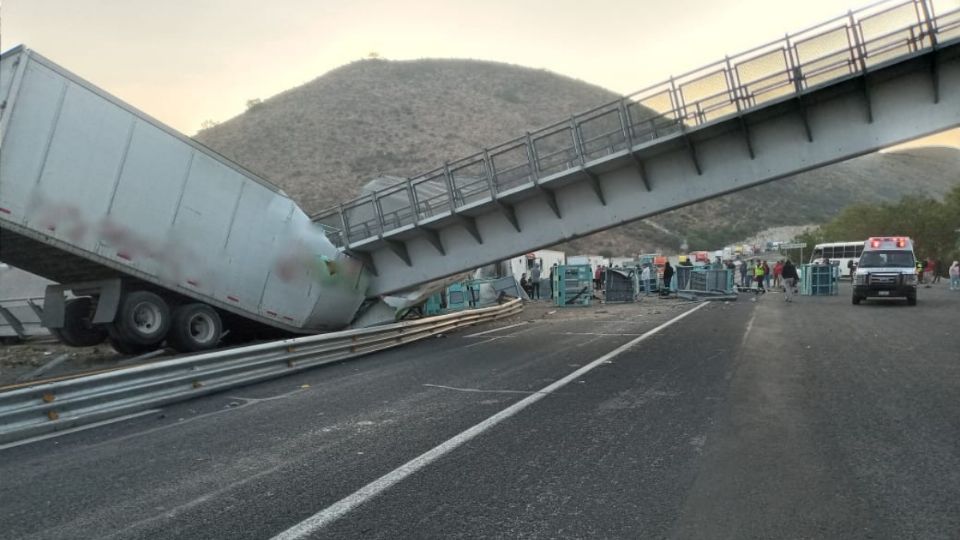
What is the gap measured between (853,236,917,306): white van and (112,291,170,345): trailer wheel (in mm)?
21799

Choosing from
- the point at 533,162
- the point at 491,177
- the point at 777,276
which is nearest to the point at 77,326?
the point at 491,177

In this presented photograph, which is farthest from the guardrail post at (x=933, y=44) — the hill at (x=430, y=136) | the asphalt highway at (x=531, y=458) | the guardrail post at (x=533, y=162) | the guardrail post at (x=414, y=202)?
the hill at (x=430, y=136)

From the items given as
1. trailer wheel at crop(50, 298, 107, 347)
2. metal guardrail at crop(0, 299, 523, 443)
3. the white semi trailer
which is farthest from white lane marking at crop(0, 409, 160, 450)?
trailer wheel at crop(50, 298, 107, 347)

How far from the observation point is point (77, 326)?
1407 cm

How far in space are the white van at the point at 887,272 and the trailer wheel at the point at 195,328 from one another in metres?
20.8

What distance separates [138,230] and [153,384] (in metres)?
5.29

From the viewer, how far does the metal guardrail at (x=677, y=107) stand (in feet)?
38.0

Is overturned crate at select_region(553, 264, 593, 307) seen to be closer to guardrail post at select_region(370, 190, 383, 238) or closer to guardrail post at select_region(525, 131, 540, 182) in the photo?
guardrail post at select_region(370, 190, 383, 238)

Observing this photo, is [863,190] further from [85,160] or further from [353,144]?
[85,160]

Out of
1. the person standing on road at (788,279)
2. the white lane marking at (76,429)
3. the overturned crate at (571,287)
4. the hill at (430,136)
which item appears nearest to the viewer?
the white lane marking at (76,429)

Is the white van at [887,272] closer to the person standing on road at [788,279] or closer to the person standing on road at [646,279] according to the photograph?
the person standing on road at [788,279]

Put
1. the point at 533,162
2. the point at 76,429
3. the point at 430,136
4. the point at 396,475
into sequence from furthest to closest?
1. the point at 430,136
2. the point at 533,162
3. the point at 76,429
4. the point at 396,475

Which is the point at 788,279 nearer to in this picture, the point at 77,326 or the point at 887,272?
the point at 887,272

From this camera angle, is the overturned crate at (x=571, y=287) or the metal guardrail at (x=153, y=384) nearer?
the metal guardrail at (x=153, y=384)
